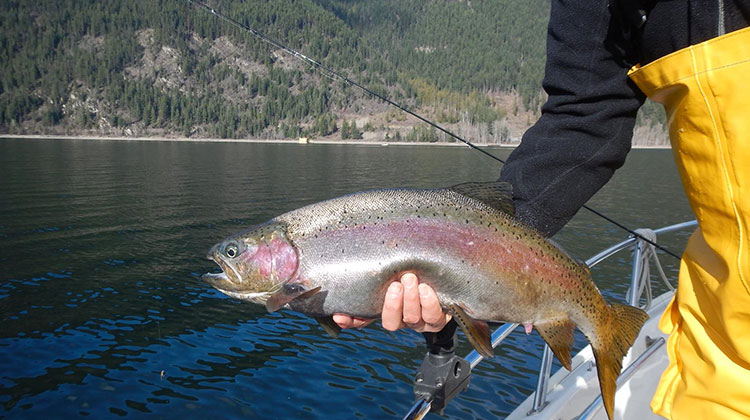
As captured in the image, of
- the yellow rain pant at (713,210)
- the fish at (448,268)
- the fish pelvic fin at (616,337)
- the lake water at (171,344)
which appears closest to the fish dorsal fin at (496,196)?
the fish at (448,268)

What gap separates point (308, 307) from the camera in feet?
8.91

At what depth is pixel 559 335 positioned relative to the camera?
9.02 ft

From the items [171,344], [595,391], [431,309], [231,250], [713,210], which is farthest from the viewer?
[171,344]

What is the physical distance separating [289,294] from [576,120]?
1579 mm

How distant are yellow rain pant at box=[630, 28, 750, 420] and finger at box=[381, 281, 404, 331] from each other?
118cm

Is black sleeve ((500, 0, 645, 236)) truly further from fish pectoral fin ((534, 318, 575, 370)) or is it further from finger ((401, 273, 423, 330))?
finger ((401, 273, 423, 330))

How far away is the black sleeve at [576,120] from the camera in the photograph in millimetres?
2443

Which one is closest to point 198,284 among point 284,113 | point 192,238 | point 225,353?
point 225,353

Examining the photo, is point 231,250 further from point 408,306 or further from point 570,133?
point 570,133

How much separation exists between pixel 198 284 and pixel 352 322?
1439 cm

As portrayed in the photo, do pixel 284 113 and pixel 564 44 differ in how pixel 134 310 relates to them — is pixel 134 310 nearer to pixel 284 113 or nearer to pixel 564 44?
pixel 564 44

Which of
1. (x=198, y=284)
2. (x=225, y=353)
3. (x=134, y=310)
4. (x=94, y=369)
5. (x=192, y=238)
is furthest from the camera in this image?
(x=192, y=238)

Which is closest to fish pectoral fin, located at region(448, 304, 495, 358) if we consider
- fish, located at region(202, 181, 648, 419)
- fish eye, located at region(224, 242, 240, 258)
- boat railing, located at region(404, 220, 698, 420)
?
fish, located at region(202, 181, 648, 419)

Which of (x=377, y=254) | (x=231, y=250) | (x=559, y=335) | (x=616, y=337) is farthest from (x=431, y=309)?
(x=231, y=250)
